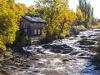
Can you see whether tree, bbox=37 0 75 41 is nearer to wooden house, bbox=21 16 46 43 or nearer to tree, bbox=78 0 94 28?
wooden house, bbox=21 16 46 43

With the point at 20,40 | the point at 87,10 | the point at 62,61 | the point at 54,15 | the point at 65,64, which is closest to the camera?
the point at 65,64

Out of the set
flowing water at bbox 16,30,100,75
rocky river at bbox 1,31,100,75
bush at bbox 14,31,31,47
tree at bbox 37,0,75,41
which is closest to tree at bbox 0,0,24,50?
rocky river at bbox 1,31,100,75

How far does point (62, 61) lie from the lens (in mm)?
40031

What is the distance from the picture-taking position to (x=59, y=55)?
4550 centimetres

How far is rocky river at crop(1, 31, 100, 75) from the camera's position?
108 ft

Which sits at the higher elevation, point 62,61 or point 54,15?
point 54,15

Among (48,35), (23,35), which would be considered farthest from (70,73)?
(48,35)

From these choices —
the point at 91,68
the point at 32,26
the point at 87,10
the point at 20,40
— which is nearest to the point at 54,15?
the point at 32,26

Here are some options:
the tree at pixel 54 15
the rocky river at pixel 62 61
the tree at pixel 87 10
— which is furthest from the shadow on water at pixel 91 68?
the tree at pixel 87 10

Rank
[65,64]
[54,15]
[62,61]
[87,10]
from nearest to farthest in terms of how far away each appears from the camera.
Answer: [65,64] → [62,61] → [54,15] → [87,10]

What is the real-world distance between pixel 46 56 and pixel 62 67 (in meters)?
8.92

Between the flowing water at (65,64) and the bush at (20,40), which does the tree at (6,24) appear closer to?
the flowing water at (65,64)

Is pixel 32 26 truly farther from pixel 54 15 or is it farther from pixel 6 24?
pixel 6 24

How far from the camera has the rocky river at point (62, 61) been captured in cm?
3306
